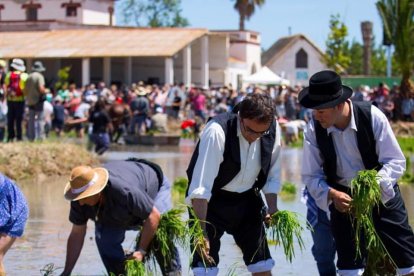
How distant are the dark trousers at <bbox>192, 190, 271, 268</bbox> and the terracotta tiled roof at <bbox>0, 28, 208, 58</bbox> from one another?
3789 centimetres

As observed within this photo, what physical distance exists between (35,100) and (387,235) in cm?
1268

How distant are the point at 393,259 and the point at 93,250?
155 inches

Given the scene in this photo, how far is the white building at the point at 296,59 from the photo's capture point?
7725 cm

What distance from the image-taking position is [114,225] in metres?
7.62

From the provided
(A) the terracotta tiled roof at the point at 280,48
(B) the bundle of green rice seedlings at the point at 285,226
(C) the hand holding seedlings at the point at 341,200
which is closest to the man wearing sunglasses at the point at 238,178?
(B) the bundle of green rice seedlings at the point at 285,226

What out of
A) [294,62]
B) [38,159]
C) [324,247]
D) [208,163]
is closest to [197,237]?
[208,163]

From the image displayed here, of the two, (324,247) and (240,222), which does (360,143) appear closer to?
(240,222)

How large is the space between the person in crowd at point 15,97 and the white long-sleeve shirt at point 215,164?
1206 cm

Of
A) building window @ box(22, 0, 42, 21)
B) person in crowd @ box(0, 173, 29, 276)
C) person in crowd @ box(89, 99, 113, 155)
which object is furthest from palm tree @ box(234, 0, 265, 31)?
person in crowd @ box(0, 173, 29, 276)

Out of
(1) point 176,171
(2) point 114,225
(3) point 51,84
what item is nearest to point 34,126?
(1) point 176,171

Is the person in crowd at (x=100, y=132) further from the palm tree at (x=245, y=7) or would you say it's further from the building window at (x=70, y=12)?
the palm tree at (x=245, y=7)

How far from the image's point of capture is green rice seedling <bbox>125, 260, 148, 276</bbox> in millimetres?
7012

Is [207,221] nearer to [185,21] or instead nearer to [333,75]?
A: [333,75]

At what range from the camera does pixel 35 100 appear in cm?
1891
